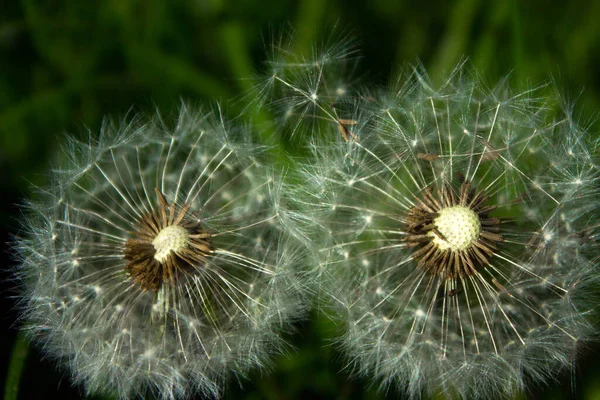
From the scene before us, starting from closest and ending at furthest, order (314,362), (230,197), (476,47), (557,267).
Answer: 1. (557,267)
2. (230,197)
3. (314,362)
4. (476,47)

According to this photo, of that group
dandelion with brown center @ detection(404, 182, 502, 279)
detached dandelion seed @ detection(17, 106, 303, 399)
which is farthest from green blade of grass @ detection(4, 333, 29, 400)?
dandelion with brown center @ detection(404, 182, 502, 279)

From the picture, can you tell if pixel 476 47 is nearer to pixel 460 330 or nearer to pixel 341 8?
pixel 341 8

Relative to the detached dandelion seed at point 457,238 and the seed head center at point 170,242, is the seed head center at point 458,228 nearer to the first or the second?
the detached dandelion seed at point 457,238

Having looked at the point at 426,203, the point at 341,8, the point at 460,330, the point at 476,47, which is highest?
the point at 341,8

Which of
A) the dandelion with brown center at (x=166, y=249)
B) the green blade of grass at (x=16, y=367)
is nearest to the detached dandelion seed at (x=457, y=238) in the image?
the dandelion with brown center at (x=166, y=249)

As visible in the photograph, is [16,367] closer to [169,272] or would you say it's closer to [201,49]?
[169,272]

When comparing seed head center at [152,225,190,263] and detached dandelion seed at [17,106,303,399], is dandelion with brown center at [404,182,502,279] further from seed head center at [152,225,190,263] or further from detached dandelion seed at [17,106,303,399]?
seed head center at [152,225,190,263]

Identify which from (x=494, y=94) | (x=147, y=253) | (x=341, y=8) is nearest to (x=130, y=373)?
(x=147, y=253)
